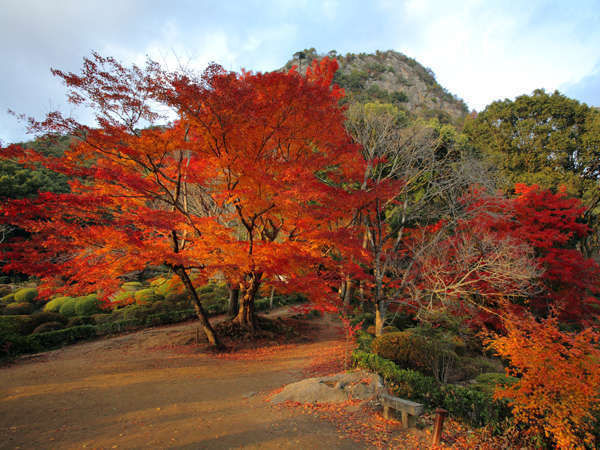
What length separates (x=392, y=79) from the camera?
65.7 m

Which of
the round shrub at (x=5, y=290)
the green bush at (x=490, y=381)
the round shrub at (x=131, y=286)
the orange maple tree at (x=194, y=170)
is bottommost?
the green bush at (x=490, y=381)

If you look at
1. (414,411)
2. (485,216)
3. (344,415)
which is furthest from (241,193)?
(485,216)

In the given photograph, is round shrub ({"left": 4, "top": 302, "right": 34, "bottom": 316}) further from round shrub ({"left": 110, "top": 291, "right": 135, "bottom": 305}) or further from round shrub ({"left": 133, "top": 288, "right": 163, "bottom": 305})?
round shrub ({"left": 133, "top": 288, "right": 163, "bottom": 305})

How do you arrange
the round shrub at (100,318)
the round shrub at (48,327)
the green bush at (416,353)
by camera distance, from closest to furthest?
the green bush at (416,353)
the round shrub at (48,327)
the round shrub at (100,318)

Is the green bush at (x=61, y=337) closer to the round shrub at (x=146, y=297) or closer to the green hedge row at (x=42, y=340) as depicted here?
the green hedge row at (x=42, y=340)

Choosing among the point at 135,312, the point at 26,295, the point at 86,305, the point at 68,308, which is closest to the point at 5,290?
the point at 26,295

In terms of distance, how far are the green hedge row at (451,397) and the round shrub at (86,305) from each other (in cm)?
1319

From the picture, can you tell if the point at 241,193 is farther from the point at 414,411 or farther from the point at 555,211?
the point at 555,211

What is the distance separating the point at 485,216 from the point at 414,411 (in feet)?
29.3

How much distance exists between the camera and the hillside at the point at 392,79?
2166 inches

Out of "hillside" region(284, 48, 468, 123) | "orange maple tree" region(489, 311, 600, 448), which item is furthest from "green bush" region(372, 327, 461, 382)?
"hillside" region(284, 48, 468, 123)

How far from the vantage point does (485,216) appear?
11258mm

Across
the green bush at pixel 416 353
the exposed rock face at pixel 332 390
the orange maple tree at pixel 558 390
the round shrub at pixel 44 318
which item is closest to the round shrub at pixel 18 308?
the round shrub at pixel 44 318

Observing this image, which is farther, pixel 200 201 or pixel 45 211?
pixel 200 201
